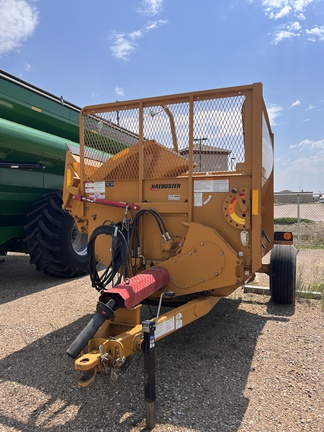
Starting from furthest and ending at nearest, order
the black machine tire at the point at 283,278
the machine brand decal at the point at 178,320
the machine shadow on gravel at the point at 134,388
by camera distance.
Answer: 1. the black machine tire at the point at 283,278
2. the machine brand decal at the point at 178,320
3. the machine shadow on gravel at the point at 134,388

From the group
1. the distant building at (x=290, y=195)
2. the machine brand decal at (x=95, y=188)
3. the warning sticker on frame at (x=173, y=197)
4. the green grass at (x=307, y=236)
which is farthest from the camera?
the green grass at (x=307, y=236)

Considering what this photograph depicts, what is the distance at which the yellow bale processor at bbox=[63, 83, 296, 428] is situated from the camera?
133 inches

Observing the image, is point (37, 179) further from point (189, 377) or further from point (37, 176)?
point (189, 377)

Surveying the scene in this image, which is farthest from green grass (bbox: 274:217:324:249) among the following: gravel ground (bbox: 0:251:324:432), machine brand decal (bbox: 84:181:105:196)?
machine brand decal (bbox: 84:181:105:196)

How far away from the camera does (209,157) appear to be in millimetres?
3885

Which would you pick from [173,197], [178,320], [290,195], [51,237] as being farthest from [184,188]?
[290,195]

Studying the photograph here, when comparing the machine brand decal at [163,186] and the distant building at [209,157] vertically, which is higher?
the distant building at [209,157]

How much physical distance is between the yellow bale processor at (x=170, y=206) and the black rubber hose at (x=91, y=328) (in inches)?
4.6

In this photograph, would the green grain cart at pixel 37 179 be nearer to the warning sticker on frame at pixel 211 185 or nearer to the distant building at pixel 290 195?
the warning sticker on frame at pixel 211 185

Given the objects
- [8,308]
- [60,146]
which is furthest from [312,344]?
[60,146]

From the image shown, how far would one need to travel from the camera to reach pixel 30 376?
307 centimetres

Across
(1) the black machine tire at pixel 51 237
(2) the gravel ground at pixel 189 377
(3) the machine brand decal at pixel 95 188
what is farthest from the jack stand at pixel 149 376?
(1) the black machine tire at pixel 51 237

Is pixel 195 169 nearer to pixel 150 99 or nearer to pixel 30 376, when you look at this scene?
pixel 150 99

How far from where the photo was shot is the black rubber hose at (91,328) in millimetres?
2484
